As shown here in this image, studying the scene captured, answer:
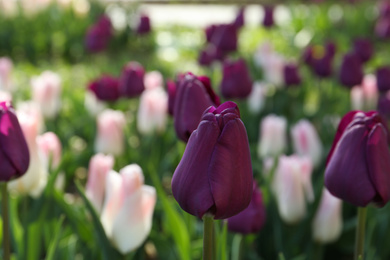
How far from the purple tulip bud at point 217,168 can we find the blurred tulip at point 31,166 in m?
0.70

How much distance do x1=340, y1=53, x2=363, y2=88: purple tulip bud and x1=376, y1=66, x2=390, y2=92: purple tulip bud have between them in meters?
0.08

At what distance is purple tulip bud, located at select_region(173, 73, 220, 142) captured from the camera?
1.32 meters

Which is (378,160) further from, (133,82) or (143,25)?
(143,25)

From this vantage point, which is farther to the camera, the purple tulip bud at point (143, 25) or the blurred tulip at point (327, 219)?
the purple tulip bud at point (143, 25)

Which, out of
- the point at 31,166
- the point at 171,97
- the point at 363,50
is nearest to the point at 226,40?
the point at 363,50

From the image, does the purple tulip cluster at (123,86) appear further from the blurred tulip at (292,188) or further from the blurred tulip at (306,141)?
the blurred tulip at (292,188)

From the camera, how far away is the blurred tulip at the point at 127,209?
4.79ft

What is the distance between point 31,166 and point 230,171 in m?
0.83

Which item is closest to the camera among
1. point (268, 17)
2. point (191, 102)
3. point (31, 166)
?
point (191, 102)

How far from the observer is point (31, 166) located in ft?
5.40

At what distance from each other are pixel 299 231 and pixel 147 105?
88cm

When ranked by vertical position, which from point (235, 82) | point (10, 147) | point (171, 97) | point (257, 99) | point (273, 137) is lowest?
point (257, 99)

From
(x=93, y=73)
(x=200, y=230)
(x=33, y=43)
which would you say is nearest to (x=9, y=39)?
(x=33, y=43)

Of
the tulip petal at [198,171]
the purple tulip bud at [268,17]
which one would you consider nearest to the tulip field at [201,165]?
the tulip petal at [198,171]
